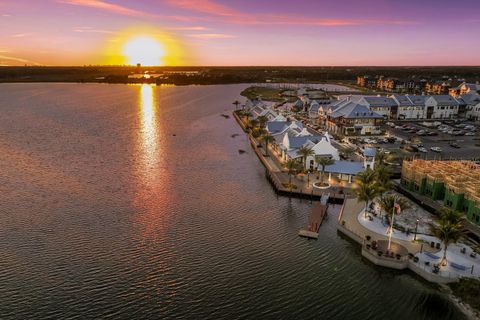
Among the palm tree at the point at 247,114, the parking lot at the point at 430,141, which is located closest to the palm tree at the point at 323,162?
the parking lot at the point at 430,141

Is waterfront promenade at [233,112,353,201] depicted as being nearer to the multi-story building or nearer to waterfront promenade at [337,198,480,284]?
the multi-story building

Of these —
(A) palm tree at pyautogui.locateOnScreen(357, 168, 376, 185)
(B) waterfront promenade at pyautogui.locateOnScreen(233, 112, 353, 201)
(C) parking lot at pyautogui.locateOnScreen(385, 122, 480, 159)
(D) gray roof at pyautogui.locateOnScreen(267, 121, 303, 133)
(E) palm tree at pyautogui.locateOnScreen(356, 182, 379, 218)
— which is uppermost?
(D) gray roof at pyautogui.locateOnScreen(267, 121, 303, 133)

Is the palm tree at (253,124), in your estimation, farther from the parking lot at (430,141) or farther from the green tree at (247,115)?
the parking lot at (430,141)

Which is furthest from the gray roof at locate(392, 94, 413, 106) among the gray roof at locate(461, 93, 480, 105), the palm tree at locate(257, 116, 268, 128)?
the palm tree at locate(257, 116, 268, 128)

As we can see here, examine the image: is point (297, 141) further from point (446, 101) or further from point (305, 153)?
point (446, 101)

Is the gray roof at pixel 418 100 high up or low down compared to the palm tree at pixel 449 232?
up

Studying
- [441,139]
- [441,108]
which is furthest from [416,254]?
[441,108]

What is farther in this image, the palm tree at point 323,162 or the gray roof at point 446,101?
the gray roof at point 446,101
